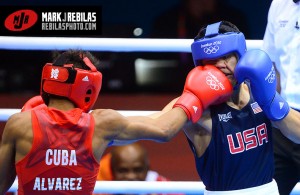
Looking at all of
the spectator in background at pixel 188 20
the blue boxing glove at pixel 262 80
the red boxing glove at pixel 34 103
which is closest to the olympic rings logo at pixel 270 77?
the blue boxing glove at pixel 262 80

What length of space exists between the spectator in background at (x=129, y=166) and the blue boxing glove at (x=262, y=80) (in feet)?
4.92

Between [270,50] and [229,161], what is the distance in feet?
2.12

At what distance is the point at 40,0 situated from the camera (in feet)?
17.8

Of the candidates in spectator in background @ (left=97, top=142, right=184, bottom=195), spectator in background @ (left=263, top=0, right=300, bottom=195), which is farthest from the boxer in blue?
spectator in background @ (left=97, top=142, right=184, bottom=195)

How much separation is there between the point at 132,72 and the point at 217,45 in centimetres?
215

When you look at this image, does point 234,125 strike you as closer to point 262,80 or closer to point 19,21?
point 262,80

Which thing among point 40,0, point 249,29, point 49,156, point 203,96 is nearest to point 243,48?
point 203,96

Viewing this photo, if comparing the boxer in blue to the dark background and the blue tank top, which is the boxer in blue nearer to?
the blue tank top

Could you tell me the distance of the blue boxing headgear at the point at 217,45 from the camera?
9.66 feet

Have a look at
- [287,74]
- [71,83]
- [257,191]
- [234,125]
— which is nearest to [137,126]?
[71,83]

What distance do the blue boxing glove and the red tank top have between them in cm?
57

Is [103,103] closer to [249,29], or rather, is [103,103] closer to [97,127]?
[249,29]

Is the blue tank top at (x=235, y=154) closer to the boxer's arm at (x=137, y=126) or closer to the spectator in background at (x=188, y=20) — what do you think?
the boxer's arm at (x=137, y=126)

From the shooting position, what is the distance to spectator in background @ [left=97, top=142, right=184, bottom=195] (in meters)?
4.32
